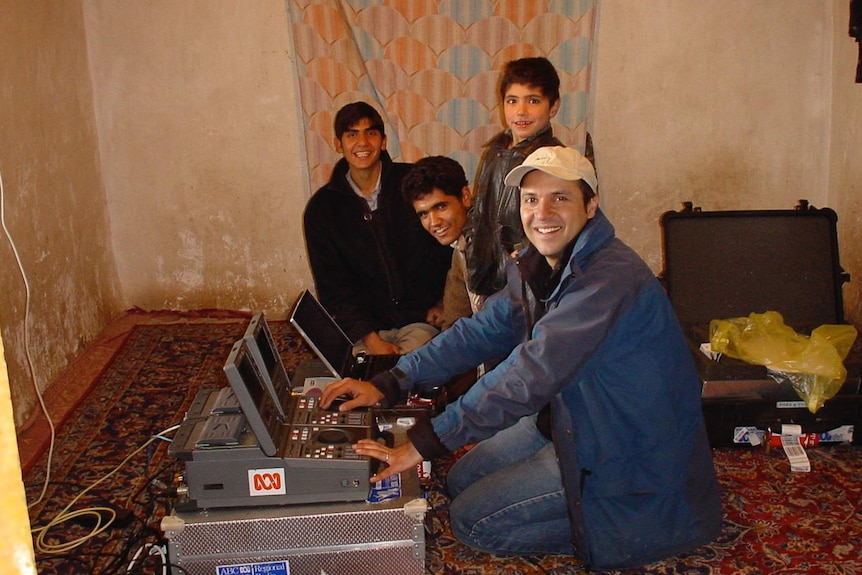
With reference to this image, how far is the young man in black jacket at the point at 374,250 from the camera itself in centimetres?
304

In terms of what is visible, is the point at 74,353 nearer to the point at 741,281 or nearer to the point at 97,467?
the point at 97,467

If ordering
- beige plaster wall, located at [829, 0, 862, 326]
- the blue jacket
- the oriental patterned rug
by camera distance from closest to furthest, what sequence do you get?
1. the blue jacket
2. the oriental patterned rug
3. beige plaster wall, located at [829, 0, 862, 326]

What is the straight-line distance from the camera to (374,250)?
3.06 meters

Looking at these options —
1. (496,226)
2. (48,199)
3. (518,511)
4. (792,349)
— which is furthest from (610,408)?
(48,199)

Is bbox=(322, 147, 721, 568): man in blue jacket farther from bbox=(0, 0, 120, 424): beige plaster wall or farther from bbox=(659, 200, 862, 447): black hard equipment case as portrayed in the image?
bbox=(0, 0, 120, 424): beige plaster wall

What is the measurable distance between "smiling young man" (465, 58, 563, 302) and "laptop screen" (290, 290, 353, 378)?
480 millimetres

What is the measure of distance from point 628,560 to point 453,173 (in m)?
1.24

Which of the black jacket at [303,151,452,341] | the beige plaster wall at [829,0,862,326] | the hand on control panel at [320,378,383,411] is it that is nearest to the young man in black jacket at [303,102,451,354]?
the black jacket at [303,151,452,341]

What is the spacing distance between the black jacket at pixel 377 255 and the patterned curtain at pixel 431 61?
2.12 feet

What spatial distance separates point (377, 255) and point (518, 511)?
1.31m

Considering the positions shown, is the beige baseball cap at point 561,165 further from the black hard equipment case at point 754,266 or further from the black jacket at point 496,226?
the black hard equipment case at point 754,266

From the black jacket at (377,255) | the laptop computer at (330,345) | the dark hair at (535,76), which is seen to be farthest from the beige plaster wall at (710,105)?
the laptop computer at (330,345)

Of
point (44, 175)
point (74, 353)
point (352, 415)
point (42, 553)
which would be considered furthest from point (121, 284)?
point (352, 415)

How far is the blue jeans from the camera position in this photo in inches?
78.9
